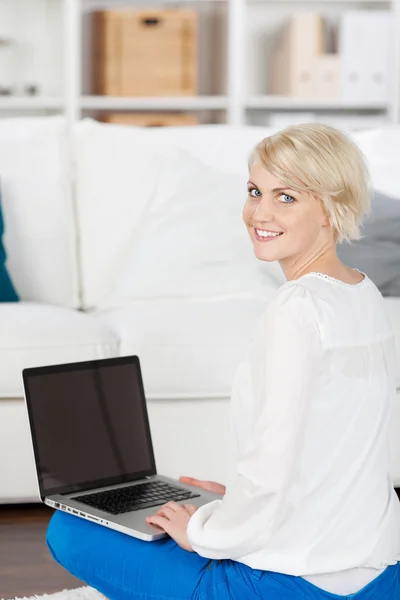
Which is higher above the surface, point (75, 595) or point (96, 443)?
point (96, 443)

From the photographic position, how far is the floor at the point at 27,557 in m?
1.81

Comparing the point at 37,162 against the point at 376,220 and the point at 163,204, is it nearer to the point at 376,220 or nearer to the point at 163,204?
the point at 163,204

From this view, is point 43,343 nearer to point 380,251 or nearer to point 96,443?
point 96,443

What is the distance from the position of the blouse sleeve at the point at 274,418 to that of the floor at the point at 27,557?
2.33ft

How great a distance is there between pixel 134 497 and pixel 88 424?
202 mm

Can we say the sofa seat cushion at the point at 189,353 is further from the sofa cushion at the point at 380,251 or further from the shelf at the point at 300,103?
the shelf at the point at 300,103

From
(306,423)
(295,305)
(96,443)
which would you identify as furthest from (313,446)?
(96,443)

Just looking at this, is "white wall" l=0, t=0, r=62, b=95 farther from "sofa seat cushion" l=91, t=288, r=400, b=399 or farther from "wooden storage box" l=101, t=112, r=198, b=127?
"sofa seat cushion" l=91, t=288, r=400, b=399

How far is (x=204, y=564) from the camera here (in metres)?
1.31

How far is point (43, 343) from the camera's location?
220 cm

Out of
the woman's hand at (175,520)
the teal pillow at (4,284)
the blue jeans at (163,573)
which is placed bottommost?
the blue jeans at (163,573)

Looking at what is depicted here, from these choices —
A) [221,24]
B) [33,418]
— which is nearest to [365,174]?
[33,418]

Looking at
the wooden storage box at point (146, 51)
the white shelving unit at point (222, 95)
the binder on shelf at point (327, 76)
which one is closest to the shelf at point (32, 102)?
the white shelving unit at point (222, 95)

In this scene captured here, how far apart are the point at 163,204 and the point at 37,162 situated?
41 centimetres
